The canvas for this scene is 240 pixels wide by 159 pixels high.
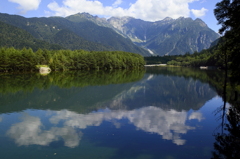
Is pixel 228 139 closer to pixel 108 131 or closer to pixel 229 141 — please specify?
pixel 229 141

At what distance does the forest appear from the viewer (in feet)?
364

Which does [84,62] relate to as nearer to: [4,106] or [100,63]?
[100,63]

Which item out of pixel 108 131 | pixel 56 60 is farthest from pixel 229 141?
pixel 56 60

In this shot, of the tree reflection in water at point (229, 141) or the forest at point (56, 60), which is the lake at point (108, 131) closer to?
the tree reflection in water at point (229, 141)

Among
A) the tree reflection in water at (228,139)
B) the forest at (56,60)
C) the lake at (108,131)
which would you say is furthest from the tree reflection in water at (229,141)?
the forest at (56,60)

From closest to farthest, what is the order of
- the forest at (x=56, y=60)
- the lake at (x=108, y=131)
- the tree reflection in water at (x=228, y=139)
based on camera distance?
the tree reflection in water at (x=228, y=139)
the lake at (x=108, y=131)
the forest at (x=56, y=60)

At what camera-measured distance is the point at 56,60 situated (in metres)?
136

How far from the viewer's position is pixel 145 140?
698 inches

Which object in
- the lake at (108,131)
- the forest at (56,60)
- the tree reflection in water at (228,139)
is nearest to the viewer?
the tree reflection in water at (228,139)

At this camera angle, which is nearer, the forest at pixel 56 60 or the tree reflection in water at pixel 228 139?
the tree reflection in water at pixel 228 139

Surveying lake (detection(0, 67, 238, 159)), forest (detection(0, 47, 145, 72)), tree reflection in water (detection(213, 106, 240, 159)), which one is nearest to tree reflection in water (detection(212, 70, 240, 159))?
tree reflection in water (detection(213, 106, 240, 159))

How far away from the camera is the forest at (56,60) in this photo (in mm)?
111056

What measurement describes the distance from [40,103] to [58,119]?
469 inches

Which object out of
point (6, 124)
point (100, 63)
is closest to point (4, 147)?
point (6, 124)
